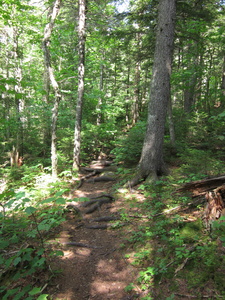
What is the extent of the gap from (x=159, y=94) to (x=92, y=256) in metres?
5.45

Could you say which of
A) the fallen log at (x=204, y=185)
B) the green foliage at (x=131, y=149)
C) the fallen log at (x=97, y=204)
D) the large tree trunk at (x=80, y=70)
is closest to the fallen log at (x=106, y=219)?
the fallen log at (x=97, y=204)

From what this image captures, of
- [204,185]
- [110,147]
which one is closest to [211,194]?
[204,185]

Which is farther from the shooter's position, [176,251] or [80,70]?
[80,70]

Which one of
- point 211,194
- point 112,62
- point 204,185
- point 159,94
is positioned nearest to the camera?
point 211,194

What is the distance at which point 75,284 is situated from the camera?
2.99 meters

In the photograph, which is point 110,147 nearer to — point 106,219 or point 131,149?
point 131,149

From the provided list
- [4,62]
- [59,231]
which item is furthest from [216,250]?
[4,62]

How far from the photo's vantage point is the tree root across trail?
2.84 meters

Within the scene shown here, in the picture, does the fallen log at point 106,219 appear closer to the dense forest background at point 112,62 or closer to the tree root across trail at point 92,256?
the tree root across trail at point 92,256

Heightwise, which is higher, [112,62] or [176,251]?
[112,62]

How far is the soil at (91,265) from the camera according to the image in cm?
280

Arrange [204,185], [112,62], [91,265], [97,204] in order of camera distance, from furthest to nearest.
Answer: [112,62] < [97,204] < [204,185] < [91,265]

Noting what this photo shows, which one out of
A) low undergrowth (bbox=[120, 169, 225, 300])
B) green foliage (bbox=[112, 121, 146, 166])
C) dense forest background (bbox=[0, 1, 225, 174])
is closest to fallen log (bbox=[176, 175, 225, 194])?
low undergrowth (bbox=[120, 169, 225, 300])

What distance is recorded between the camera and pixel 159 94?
6.31 meters
